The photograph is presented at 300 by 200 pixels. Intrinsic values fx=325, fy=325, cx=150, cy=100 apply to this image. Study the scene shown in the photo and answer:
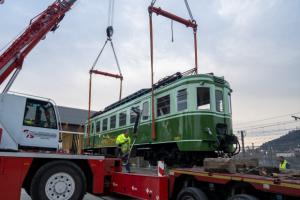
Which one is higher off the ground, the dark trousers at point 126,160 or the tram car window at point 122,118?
the tram car window at point 122,118

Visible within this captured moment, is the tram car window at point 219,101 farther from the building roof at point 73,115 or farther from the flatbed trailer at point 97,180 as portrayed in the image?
the building roof at point 73,115

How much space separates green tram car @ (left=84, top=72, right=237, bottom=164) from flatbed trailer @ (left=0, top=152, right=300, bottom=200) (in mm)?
3436

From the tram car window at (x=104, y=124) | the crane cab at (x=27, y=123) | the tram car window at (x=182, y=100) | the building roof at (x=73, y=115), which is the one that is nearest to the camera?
the crane cab at (x=27, y=123)

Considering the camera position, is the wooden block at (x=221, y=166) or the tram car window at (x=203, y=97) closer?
the wooden block at (x=221, y=166)

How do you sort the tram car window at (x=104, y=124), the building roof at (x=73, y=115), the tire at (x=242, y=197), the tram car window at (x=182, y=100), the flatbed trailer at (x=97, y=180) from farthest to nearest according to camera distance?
the building roof at (x=73, y=115)
the tram car window at (x=104, y=124)
the tram car window at (x=182, y=100)
the flatbed trailer at (x=97, y=180)
the tire at (x=242, y=197)

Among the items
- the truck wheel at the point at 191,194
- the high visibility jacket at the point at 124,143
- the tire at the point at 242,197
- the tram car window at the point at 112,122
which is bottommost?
the truck wheel at the point at 191,194

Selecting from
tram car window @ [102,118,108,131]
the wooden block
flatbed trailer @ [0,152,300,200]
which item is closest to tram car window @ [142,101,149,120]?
flatbed trailer @ [0,152,300,200]

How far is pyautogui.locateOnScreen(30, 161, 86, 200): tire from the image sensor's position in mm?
6875

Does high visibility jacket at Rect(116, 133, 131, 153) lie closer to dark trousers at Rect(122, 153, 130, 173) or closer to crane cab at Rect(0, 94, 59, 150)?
dark trousers at Rect(122, 153, 130, 173)

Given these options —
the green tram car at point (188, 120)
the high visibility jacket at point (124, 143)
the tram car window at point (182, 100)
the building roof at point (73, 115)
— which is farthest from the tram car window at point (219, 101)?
the building roof at point (73, 115)

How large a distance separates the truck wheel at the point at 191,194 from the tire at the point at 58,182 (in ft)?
7.74

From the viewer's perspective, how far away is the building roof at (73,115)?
1518 inches

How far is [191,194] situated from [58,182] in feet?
9.94

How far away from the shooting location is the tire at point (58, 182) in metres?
6.88
